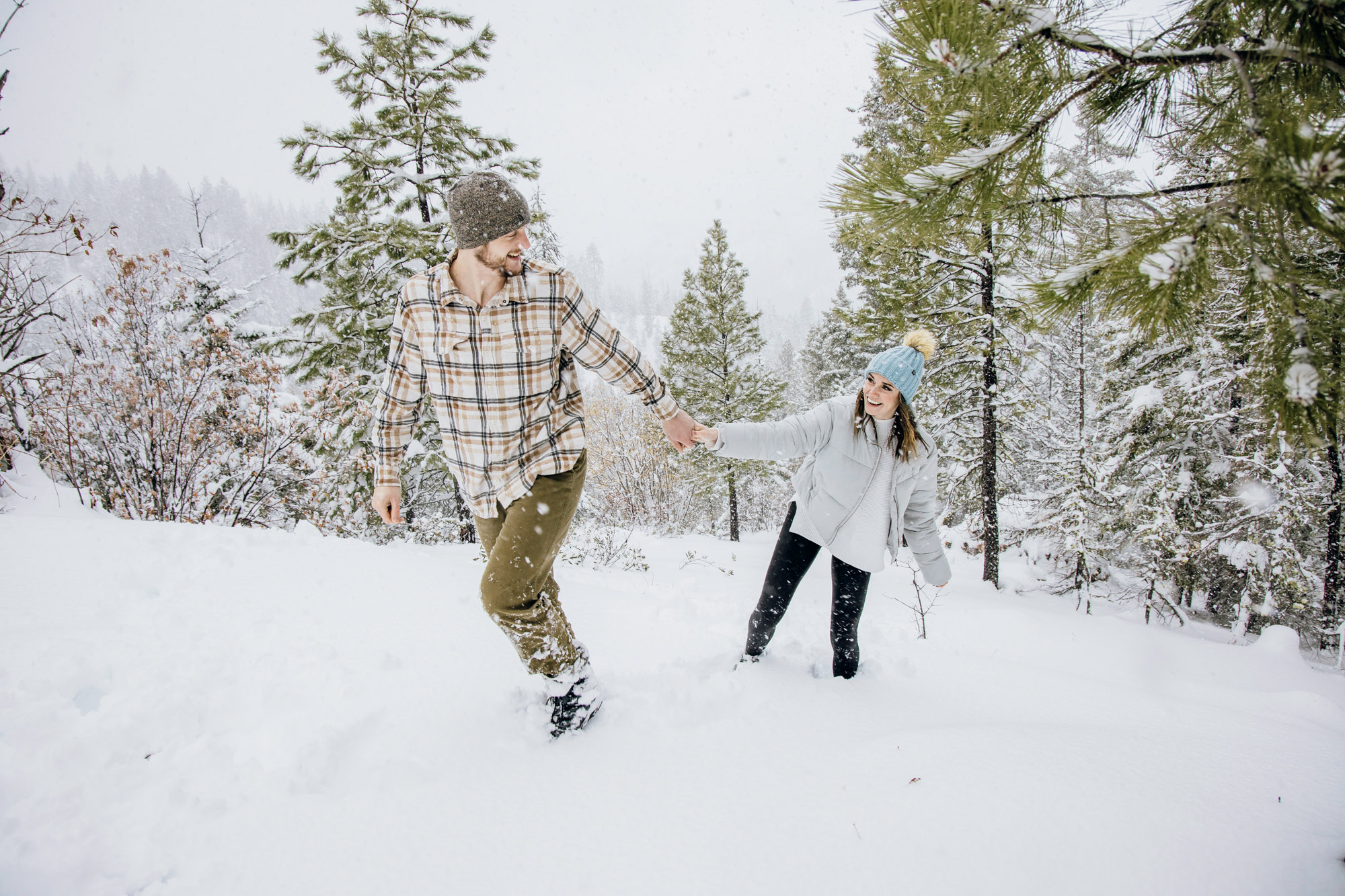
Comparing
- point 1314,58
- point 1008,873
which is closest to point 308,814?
point 1008,873

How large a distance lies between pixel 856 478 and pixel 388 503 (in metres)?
2.12

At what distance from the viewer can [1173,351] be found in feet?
32.7

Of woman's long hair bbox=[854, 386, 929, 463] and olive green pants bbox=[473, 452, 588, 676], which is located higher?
woman's long hair bbox=[854, 386, 929, 463]

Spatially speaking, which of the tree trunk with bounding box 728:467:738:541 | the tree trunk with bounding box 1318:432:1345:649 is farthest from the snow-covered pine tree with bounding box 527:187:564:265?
the tree trunk with bounding box 1318:432:1345:649

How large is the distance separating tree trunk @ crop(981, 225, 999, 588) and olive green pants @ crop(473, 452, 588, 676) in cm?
889

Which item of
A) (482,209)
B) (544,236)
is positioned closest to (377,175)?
(544,236)

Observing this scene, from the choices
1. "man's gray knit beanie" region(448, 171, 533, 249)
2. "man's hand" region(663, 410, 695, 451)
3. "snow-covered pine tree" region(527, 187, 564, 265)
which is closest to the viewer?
"man's gray knit beanie" region(448, 171, 533, 249)

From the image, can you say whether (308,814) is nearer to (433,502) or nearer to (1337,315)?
(1337,315)

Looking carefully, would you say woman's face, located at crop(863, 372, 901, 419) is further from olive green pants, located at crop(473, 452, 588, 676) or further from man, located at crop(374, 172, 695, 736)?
olive green pants, located at crop(473, 452, 588, 676)

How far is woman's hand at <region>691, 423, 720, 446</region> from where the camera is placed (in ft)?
7.76

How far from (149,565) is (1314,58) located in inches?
213

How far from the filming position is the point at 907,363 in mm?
2391

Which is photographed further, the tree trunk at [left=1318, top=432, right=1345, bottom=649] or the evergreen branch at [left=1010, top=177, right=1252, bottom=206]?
the tree trunk at [left=1318, top=432, right=1345, bottom=649]

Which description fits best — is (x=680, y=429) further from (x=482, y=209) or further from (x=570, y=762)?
(x=570, y=762)
